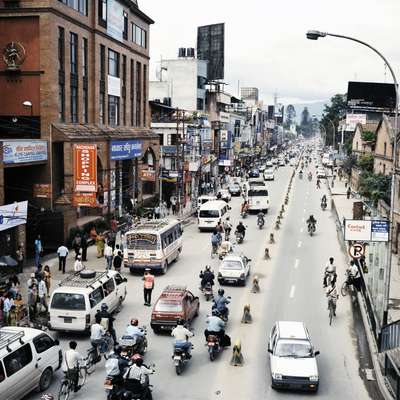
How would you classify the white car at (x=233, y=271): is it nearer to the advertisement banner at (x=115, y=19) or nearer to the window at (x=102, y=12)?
the window at (x=102, y=12)

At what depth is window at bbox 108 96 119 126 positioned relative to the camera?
52.5 m

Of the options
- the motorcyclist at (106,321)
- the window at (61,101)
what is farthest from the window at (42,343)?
the window at (61,101)

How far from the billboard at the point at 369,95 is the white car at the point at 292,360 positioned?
9773 cm

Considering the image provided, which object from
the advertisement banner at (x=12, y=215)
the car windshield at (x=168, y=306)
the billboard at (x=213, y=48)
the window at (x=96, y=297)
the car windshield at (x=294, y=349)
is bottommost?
the car windshield at (x=294, y=349)

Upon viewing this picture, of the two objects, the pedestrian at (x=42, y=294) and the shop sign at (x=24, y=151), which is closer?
the pedestrian at (x=42, y=294)

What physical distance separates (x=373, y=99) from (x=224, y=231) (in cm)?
7711

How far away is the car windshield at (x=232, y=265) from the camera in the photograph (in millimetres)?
30297

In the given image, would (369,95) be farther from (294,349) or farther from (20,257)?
(294,349)

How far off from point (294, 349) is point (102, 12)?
123 ft

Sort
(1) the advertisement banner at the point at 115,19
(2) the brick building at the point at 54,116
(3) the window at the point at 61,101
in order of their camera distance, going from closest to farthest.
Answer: (2) the brick building at the point at 54,116, (3) the window at the point at 61,101, (1) the advertisement banner at the point at 115,19

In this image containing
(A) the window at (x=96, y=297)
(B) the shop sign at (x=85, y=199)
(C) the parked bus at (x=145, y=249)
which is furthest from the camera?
(B) the shop sign at (x=85, y=199)

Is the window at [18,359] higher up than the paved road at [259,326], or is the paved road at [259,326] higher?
the window at [18,359]

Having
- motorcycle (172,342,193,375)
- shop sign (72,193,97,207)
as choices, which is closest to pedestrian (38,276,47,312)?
motorcycle (172,342,193,375)

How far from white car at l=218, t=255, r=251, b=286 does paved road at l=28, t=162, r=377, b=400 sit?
1.76 ft
